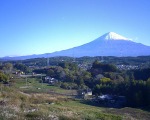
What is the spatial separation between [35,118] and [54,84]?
4750 centimetres

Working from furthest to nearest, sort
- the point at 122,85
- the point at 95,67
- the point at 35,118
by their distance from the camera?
1. the point at 95,67
2. the point at 122,85
3. the point at 35,118

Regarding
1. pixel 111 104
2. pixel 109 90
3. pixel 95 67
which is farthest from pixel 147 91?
pixel 95 67

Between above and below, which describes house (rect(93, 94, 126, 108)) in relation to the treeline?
below

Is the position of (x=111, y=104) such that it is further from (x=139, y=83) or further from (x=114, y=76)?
(x=114, y=76)

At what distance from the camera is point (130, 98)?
37.8 meters

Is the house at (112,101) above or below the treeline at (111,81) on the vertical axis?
below

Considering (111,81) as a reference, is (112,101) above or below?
below

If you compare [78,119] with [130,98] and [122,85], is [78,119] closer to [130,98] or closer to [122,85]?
[130,98]

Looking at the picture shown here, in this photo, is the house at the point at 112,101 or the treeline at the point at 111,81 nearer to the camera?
the house at the point at 112,101

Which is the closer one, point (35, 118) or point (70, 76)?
point (35, 118)

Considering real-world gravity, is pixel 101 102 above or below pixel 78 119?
below

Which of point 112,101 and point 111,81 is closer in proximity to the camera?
point 112,101

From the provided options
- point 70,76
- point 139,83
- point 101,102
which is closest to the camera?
point 101,102

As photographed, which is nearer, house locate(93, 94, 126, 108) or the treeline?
house locate(93, 94, 126, 108)
